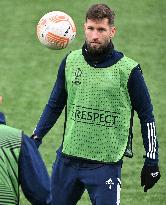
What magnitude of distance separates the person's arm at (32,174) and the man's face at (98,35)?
2.09 metres

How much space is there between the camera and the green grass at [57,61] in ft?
35.2

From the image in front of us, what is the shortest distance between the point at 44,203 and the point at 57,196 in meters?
2.01

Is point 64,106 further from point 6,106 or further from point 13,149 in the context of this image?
point 6,106

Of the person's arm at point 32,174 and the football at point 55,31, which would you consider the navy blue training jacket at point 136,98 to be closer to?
the football at point 55,31

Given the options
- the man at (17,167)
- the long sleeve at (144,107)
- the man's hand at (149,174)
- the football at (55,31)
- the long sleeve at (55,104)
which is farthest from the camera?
the football at (55,31)

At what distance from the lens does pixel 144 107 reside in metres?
6.74

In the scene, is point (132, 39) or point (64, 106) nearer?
point (64, 106)

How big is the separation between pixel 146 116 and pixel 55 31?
251cm

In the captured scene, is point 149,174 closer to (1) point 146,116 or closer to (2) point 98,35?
(1) point 146,116

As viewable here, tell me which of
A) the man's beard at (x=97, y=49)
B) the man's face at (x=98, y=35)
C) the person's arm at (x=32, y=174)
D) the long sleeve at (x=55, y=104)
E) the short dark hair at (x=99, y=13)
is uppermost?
the short dark hair at (x=99, y=13)

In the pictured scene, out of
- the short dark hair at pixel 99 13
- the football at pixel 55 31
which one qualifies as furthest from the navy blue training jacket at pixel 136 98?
the football at pixel 55 31

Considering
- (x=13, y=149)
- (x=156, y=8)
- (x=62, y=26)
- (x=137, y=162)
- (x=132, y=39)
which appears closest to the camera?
(x=13, y=149)

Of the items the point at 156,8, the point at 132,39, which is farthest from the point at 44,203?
the point at 156,8

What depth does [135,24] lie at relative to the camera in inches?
672
